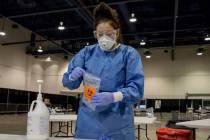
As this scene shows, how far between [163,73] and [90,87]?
65.3 ft

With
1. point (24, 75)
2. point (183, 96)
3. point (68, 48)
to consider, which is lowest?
point (183, 96)

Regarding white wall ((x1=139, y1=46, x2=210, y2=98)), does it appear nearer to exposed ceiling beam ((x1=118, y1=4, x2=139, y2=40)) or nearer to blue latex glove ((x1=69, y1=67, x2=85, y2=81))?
exposed ceiling beam ((x1=118, y1=4, x2=139, y2=40))

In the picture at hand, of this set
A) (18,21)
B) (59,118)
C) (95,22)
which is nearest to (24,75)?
(18,21)

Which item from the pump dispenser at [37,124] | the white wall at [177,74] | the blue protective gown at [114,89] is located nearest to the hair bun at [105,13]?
the blue protective gown at [114,89]

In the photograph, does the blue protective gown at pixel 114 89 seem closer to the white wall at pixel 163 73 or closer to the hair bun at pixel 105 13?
the hair bun at pixel 105 13

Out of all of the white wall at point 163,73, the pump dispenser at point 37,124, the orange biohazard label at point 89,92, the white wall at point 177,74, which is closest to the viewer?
the pump dispenser at point 37,124

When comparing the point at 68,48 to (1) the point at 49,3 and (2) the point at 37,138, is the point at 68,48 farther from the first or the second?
(2) the point at 37,138

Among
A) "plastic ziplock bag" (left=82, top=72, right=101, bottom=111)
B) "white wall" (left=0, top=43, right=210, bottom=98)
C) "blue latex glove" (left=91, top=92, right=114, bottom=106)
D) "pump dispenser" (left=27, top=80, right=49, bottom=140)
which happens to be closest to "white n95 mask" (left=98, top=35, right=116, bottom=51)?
"plastic ziplock bag" (left=82, top=72, right=101, bottom=111)

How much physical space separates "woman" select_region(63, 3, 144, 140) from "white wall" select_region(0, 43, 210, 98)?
17.8 m

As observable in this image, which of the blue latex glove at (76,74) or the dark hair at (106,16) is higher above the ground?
the dark hair at (106,16)

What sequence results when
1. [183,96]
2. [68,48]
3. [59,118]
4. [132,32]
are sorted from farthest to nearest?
[183,96], [68,48], [132,32], [59,118]

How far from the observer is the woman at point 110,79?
4.41 ft

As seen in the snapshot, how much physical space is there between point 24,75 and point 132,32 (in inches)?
316

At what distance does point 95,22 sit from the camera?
146 cm
